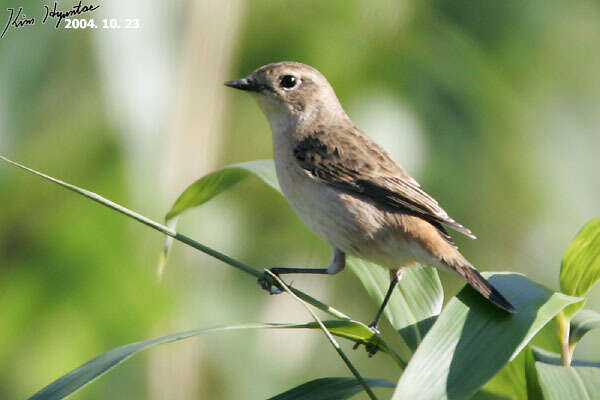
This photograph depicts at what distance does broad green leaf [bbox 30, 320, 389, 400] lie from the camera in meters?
1.38

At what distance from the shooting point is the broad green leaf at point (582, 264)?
5.17 ft

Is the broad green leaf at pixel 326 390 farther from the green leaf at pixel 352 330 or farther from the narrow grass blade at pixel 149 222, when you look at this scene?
the narrow grass blade at pixel 149 222

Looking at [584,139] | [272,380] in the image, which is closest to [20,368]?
[272,380]

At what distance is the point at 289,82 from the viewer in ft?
8.86

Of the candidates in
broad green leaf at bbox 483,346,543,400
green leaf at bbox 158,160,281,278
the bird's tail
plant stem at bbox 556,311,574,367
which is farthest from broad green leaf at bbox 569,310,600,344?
green leaf at bbox 158,160,281,278

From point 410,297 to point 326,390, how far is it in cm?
45

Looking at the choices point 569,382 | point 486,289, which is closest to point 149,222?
point 486,289

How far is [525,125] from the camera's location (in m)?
4.19

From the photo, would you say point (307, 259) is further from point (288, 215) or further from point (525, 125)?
Result: point (525, 125)

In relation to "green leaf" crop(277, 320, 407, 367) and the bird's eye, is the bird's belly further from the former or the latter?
"green leaf" crop(277, 320, 407, 367)

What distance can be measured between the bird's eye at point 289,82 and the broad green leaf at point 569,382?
1.61 m

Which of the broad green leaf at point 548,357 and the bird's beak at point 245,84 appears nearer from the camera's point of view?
the broad green leaf at point 548,357
